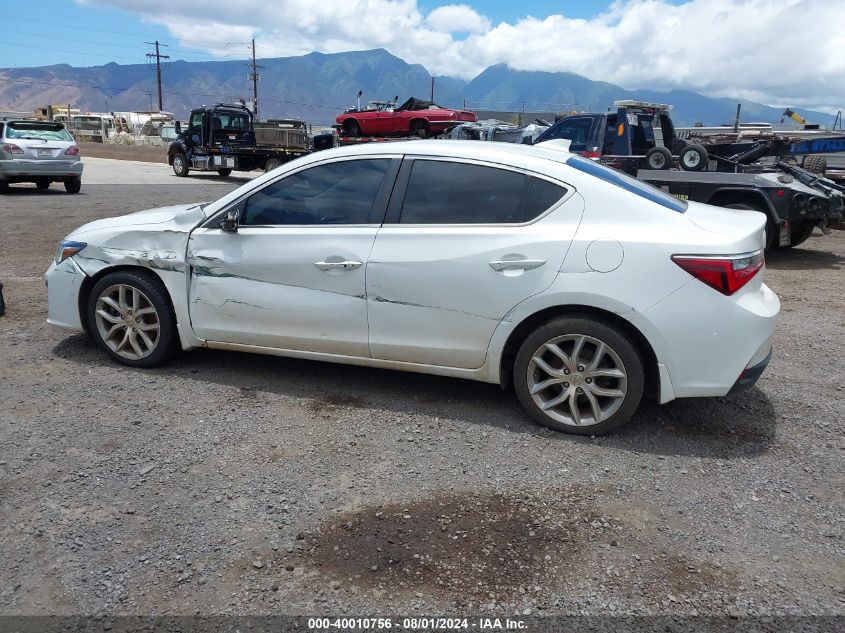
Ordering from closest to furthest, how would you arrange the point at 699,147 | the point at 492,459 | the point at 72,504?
the point at 72,504 → the point at 492,459 → the point at 699,147

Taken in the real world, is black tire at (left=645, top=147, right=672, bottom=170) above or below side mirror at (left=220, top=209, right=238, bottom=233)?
above

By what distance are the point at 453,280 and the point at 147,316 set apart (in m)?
2.22

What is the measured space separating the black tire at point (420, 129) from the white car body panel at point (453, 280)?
1704 cm

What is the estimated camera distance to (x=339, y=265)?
13.2 ft

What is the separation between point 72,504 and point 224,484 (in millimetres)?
666

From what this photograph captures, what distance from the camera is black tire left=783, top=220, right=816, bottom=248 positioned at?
9.49 metres

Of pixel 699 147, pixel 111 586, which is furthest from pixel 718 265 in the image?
pixel 699 147

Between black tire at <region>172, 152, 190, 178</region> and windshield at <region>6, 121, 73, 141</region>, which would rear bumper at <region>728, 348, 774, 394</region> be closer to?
windshield at <region>6, 121, 73, 141</region>

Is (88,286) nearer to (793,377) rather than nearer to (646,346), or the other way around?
(646,346)

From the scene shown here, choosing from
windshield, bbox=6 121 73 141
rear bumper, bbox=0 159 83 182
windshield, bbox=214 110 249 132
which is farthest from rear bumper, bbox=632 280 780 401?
windshield, bbox=214 110 249 132

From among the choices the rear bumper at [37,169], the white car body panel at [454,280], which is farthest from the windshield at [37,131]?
the white car body panel at [454,280]

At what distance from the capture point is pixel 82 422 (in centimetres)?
387

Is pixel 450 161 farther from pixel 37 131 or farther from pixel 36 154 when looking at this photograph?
pixel 37 131

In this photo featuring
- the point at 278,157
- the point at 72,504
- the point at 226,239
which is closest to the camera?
the point at 72,504
